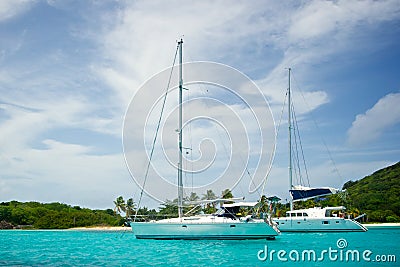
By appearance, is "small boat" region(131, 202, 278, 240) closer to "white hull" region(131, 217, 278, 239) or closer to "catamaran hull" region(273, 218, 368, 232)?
"white hull" region(131, 217, 278, 239)

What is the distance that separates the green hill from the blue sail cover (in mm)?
14155

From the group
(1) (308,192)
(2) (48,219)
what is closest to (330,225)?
(1) (308,192)

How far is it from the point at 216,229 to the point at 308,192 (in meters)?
18.1

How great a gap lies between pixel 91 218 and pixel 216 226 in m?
58.9

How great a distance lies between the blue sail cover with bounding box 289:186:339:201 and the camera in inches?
1779

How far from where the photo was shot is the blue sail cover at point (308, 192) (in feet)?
148

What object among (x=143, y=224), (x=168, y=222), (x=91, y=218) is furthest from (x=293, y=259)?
(x=91, y=218)

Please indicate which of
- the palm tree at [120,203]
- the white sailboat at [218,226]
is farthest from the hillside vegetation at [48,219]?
→ the white sailboat at [218,226]

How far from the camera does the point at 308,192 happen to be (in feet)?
151

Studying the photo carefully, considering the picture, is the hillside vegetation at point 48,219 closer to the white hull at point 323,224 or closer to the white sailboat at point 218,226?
the white hull at point 323,224

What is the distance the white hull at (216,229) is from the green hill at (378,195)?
30910 millimetres

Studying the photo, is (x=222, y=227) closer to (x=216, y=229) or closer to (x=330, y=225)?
(x=216, y=229)

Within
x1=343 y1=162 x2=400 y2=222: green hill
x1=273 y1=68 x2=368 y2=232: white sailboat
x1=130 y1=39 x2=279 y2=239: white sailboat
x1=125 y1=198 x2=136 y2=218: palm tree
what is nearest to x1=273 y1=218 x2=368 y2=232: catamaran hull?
x1=273 y1=68 x2=368 y2=232: white sailboat

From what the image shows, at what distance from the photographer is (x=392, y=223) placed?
63.5m
